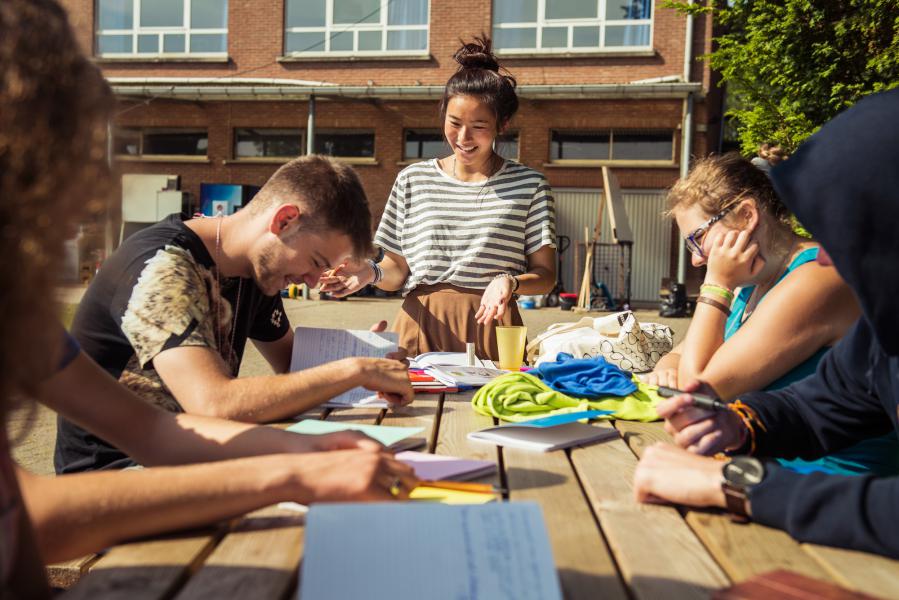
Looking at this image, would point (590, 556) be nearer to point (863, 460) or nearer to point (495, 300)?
point (863, 460)

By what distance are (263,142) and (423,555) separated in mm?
19169

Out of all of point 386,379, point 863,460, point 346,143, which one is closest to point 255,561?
point 386,379

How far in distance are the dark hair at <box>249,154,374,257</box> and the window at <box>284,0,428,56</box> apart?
1655 centimetres

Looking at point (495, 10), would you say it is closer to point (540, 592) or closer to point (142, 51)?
point (142, 51)

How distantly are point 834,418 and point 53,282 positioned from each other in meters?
1.57

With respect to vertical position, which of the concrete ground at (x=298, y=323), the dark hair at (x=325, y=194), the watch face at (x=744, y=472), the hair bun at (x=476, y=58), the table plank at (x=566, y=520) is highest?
the hair bun at (x=476, y=58)

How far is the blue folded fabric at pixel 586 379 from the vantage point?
2.20 metres

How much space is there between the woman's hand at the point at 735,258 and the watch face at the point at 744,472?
1221mm

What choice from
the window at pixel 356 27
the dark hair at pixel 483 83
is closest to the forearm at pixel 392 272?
the dark hair at pixel 483 83

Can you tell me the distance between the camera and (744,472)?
50.4 inches

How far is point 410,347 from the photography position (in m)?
3.30

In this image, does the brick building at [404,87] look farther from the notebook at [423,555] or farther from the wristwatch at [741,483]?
the notebook at [423,555]

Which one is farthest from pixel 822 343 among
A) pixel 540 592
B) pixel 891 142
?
pixel 540 592

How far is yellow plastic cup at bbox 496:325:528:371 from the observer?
108 inches
